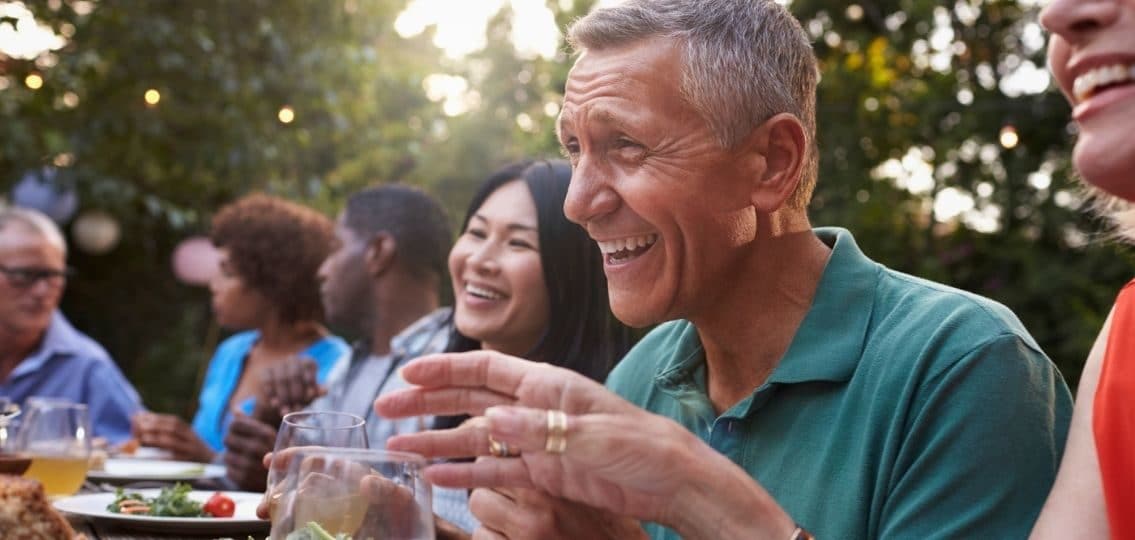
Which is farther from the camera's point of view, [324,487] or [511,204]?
[511,204]

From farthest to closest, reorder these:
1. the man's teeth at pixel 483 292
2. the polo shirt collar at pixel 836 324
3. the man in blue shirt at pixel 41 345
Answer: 1. the man in blue shirt at pixel 41 345
2. the man's teeth at pixel 483 292
3. the polo shirt collar at pixel 836 324

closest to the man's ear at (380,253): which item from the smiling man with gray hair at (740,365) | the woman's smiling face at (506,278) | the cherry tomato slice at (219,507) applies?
the woman's smiling face at (506,278)

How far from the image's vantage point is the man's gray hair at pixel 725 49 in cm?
199

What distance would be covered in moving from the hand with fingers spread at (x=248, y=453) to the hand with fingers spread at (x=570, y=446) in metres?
2.13

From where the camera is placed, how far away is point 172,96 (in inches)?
312

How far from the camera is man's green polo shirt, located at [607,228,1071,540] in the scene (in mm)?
1685

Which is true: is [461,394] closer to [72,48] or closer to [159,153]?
[72,48]

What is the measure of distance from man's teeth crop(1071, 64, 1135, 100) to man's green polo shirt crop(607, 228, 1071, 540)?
1.60ft

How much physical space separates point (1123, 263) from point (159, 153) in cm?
645

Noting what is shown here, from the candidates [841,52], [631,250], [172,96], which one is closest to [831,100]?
[841,52]

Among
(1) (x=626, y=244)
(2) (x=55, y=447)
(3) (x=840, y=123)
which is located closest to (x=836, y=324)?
(1) (x=626, y=244)

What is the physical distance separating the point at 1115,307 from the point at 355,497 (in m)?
1.11

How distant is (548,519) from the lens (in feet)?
5.48

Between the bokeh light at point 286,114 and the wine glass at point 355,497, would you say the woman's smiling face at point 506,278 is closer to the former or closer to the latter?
the wine glass at point 355,497
